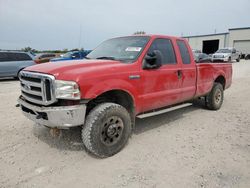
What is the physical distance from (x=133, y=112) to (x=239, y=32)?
41.6 metres

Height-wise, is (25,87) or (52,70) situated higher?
(52,70)

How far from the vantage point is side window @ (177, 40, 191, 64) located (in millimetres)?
4504

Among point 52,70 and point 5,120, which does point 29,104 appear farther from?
point 5,120

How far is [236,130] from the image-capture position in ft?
14.0

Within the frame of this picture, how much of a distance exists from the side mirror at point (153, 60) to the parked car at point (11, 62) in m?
10.4

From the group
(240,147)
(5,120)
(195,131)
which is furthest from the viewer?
(5,120)

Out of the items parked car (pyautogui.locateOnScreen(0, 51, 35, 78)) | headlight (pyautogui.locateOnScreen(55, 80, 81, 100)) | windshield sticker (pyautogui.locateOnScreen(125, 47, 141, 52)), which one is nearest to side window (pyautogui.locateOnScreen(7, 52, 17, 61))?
parked car (pyautogui.locateOnScreen(0, 51, 35, 78))

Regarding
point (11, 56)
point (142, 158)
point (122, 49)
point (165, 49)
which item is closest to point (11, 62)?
point (11, 56)

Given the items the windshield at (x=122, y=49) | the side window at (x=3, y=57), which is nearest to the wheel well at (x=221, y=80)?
the windshield at (x=122, y=49)

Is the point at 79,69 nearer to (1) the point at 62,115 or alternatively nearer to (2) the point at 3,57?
(1) the point at 62,115

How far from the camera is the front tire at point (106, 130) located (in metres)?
2.96

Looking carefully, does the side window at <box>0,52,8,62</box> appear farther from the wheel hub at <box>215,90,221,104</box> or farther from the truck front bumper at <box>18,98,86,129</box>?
the wheel hub at <box>215,90,221,104</box>

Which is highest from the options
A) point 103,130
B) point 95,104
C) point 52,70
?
point 52,70

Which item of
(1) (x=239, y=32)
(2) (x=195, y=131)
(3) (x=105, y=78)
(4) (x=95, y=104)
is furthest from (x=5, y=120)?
(1) (x=239, y=32)
